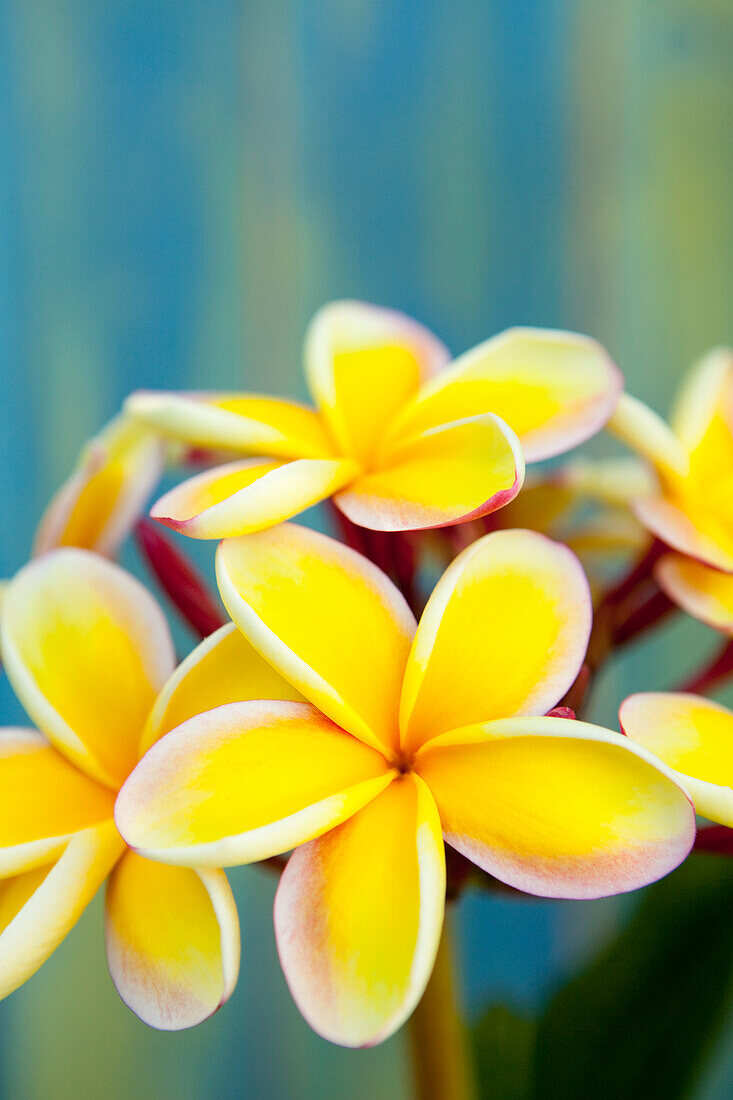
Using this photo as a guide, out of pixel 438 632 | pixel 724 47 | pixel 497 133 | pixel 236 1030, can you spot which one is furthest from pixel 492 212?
pixel 236 1030

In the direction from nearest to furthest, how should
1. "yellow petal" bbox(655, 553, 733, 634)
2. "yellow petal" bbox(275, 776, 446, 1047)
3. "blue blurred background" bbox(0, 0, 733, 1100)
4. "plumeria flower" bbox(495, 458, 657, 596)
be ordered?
"yellow petal" bbox(275, 776, 446, 1047), "yellow petal" bbox(655, 553, 733, 634), "plumeria flower" bbox(495, 458, 657, 596), "blue blurred background" bbox(0, 0, 733, 1100)

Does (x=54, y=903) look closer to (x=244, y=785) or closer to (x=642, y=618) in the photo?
(x=244, y=785)

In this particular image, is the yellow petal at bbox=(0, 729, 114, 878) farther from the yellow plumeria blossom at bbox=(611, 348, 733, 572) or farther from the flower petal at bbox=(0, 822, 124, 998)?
the yellow plumeria blossom at bbox=(611, 348, 733, 572)

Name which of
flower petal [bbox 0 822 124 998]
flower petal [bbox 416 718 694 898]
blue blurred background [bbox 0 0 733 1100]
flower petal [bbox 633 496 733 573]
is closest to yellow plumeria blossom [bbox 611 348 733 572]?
flower petal [bbox 633 496 733 573]

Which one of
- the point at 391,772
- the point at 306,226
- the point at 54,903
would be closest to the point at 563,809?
the point at 391,772

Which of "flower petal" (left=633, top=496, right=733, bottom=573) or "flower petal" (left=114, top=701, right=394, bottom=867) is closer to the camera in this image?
"flower petal" (left=114, top=701, right=394, bottom=867)

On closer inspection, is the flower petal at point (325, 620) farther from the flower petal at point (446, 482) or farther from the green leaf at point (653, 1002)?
the green leaf at point (653, 1002)

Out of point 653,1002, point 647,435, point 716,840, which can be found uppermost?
point 647,435
